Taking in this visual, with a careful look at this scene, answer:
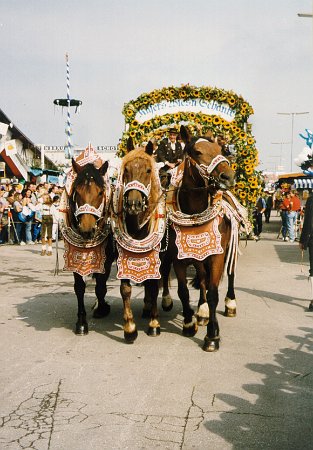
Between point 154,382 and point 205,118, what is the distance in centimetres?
881

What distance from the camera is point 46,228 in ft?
52.4

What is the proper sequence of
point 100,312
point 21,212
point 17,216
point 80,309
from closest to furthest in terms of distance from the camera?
1. point 80,309
2. point 100,312
3. point 21,212
4. point 17,216

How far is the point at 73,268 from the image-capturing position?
22.4 feet

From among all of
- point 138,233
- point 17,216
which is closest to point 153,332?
point 138,233

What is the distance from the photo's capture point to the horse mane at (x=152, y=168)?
6.32 m

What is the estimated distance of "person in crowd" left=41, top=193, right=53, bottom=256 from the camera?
52.4 feet

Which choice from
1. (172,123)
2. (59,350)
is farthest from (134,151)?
(172,123)

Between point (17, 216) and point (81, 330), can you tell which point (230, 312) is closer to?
point (81, 330)

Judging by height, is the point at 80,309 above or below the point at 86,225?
below

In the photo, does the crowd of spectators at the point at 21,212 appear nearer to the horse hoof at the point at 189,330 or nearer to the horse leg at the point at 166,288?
the horse leg at the point at 166,288

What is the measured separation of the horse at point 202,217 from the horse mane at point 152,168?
0.91ft

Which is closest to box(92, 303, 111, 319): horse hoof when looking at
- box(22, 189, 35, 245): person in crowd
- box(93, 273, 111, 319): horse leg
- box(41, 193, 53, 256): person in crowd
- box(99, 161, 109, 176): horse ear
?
box(93, 273, 111, 319): horse leg

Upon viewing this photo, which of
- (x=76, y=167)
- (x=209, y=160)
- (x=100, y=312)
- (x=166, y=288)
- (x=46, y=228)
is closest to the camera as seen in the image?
(x=209, y=160)

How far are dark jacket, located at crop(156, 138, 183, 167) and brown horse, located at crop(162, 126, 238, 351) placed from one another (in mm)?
3037
